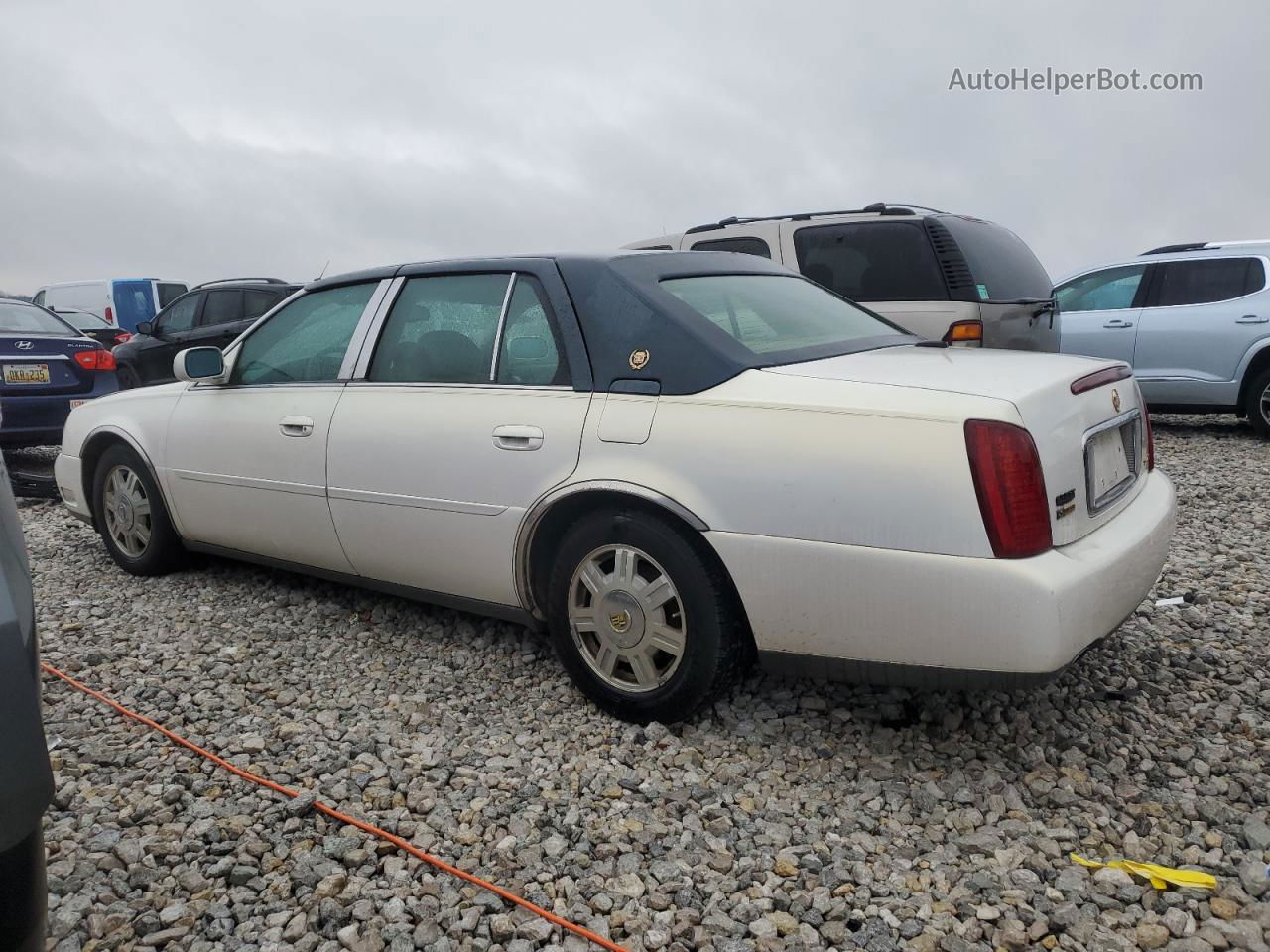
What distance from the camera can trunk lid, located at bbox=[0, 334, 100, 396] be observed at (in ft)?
27.2

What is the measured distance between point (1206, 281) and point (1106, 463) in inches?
300

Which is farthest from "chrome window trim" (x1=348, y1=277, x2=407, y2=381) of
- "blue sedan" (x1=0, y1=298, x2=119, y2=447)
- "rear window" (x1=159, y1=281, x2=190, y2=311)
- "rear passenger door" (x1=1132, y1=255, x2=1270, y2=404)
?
"rear window" (x1=159, y1=281, x2=190, y2=311)

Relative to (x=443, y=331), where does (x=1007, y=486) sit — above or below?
below

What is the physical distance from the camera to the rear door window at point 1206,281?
29.8 ft

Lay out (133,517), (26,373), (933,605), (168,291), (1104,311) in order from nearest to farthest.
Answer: (933,605), (133,517), (26,373), (1104,311), (168,291)

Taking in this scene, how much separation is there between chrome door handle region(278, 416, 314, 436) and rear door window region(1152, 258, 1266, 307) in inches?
332

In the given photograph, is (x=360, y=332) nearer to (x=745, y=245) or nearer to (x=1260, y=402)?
(x=745, y=245)

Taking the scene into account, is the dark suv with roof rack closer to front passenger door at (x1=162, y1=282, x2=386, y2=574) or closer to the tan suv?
the tan suv

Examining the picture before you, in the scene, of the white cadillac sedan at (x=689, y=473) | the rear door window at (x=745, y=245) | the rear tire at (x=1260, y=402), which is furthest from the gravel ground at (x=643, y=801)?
the rear tire at (x=1260, y=402)

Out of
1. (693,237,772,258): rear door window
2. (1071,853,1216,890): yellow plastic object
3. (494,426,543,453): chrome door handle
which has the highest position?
(693,237,772,258): rear door window

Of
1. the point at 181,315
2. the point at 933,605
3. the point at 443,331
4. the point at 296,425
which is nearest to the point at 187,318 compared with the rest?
the point at 181,315

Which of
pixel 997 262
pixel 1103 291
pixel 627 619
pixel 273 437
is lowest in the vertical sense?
pixel 627 619

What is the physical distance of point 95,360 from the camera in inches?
351

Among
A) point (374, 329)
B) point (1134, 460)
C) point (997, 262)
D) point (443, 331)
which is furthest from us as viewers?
point (997, 262)
